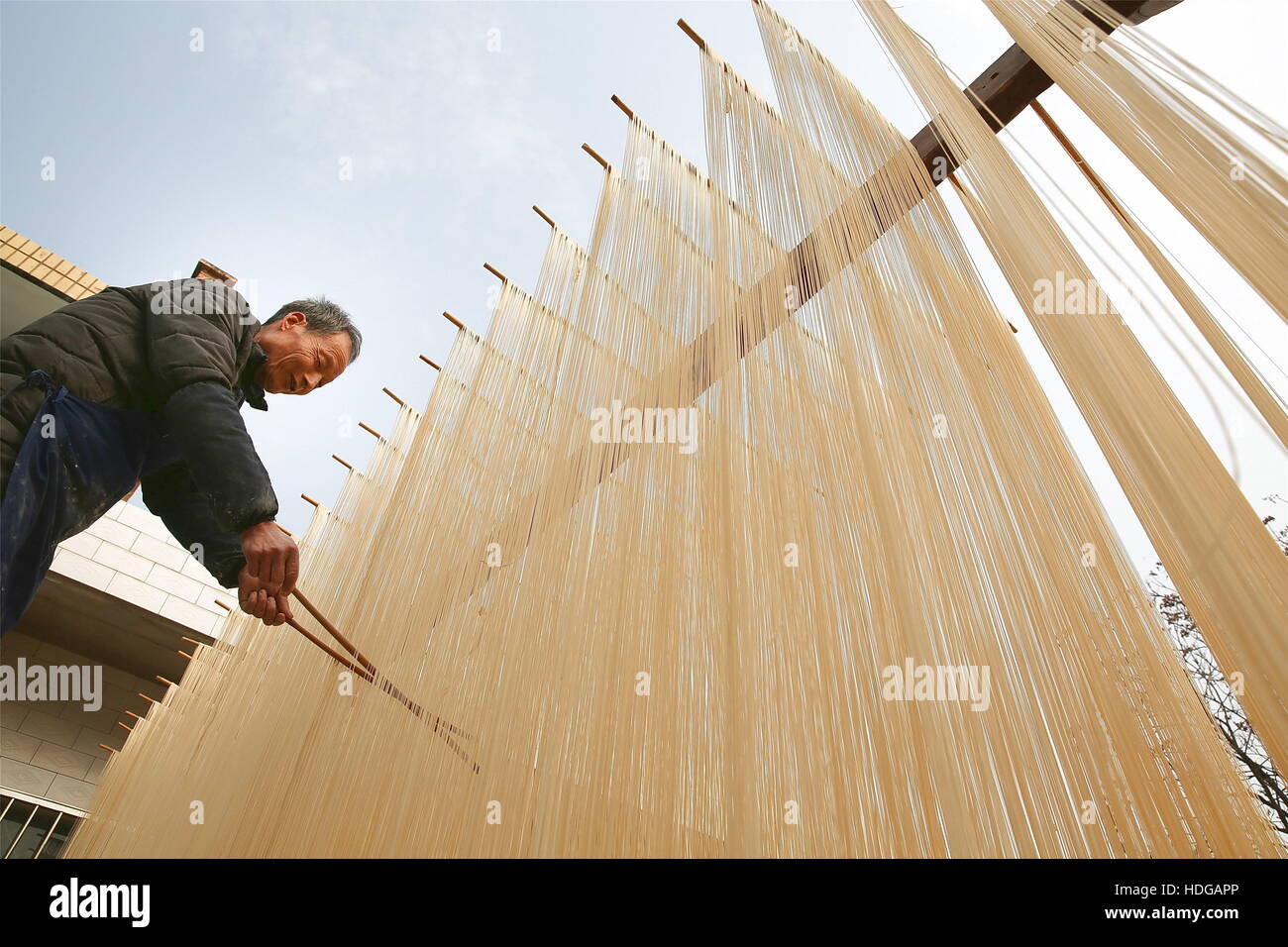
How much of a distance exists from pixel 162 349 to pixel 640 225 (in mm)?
968

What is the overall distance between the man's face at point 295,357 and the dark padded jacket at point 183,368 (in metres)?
0.10

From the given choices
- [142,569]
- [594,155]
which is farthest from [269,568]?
[142,569]

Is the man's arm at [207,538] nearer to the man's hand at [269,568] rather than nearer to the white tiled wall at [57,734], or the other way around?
the man's hand at [269,568]

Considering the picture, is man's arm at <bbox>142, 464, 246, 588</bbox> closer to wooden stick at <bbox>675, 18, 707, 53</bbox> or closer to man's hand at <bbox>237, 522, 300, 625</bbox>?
man's hand at <bbox>237, 522, 300, 625</bbox>

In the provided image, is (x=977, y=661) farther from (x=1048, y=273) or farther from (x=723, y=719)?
(x=1048, y=273)

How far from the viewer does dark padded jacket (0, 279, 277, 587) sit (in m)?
1.13

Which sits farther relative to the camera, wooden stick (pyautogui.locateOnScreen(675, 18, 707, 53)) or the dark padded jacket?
wooden stick (pyautogui.locateOnScreen(675, 18, 707, 53))

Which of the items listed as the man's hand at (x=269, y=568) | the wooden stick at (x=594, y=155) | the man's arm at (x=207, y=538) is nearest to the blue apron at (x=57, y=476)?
the man's arm at (x=207, y=538)

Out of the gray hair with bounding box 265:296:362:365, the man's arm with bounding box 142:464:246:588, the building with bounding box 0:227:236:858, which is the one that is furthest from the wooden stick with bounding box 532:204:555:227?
the building with bounding box 0:227:236:858

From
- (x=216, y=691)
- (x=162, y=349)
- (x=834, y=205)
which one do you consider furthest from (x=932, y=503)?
(x=216, y=691)

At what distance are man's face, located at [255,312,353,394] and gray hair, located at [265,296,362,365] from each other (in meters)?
0.01

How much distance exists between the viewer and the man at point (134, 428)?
107 centimetres

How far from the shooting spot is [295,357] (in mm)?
1560

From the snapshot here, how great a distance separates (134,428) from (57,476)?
187 mm
